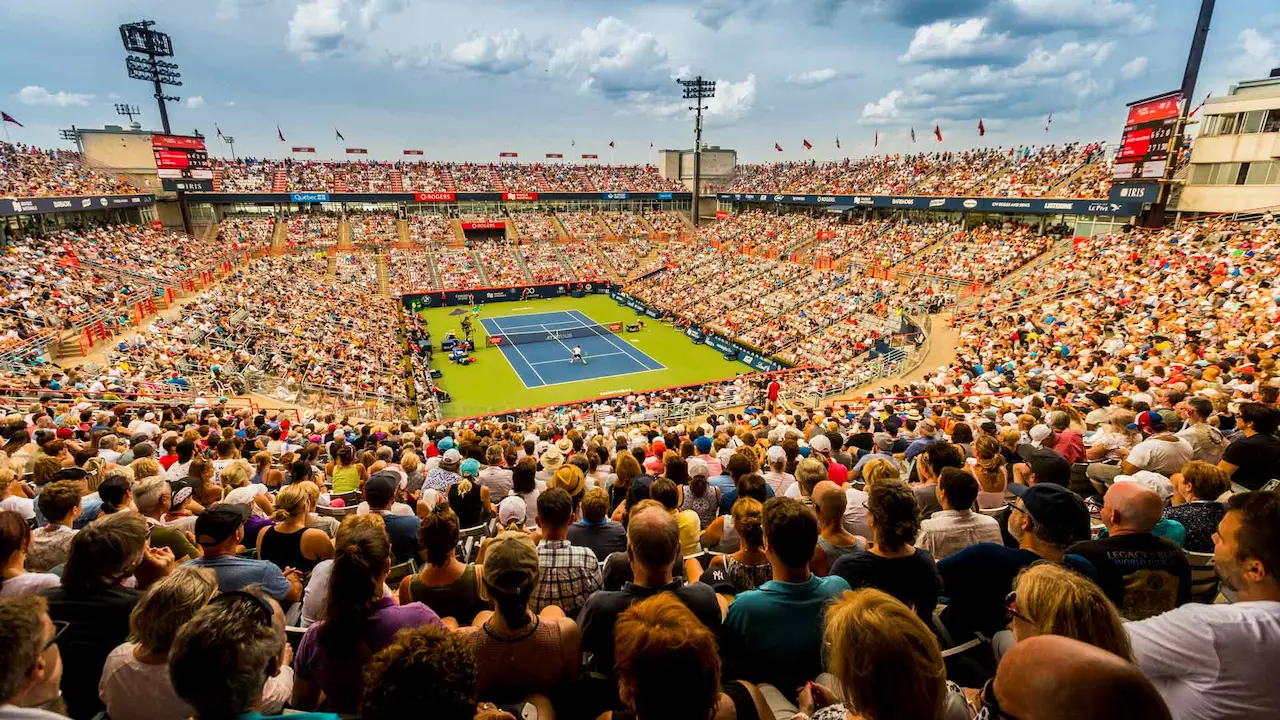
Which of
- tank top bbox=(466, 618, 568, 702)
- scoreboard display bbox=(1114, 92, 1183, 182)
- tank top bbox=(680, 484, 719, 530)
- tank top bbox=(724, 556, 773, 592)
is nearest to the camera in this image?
tank top bbox=(466, 618, 568, 702)

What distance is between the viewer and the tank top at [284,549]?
490cm

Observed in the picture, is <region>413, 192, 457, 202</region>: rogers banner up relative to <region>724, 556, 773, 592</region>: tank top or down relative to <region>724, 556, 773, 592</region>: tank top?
up

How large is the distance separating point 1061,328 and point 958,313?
27.7 ft

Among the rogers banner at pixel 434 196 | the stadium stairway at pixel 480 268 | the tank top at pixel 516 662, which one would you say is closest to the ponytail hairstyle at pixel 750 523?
the tank top at pixel 516 662

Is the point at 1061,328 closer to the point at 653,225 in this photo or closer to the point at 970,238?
the point at 970,238

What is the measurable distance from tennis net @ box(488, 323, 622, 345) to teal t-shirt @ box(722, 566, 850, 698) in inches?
1368

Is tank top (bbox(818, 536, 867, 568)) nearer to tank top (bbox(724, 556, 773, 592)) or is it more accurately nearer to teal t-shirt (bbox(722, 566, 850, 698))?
tank top (bbox(724, 556, 773, 592))

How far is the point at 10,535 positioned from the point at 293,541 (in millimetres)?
1672

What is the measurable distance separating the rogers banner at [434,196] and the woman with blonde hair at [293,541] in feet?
194

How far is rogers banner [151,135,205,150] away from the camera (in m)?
40.4

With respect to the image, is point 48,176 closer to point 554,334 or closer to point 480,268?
point 480,268

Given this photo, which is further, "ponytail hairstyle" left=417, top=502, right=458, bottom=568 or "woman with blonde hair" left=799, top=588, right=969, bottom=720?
"ponytail hairstyle" left=417, top=502, right=458, bottom=568

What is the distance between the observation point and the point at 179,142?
41.6 meters

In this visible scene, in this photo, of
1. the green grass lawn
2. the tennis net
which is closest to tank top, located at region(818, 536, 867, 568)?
the green grass lawn
